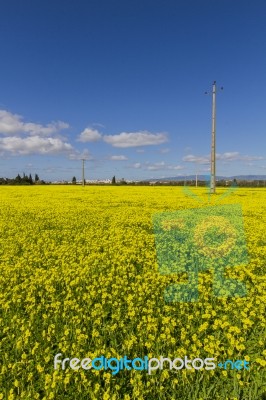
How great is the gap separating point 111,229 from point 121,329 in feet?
28.9

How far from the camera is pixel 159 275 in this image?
25.7 feet

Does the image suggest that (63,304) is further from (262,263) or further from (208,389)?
(262,263)

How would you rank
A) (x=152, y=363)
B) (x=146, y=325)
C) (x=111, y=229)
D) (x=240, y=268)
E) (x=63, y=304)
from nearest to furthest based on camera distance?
(x=152, y=363) < (x=146, y=325) < (x=63, y=304) < (x=240, y=268) < (x=111, y=229)

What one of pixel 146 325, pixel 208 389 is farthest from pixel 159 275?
pixel 208 389

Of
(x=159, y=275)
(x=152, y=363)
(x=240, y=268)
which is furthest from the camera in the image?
(x=240, y=268)

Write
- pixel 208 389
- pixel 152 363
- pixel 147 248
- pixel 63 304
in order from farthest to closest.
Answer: pixel 147 248 → pixel 63 304 → pixel 152 363 → pixel 208 389

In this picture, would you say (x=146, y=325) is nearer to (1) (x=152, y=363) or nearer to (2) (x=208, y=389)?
(1) (x=152, y=363)

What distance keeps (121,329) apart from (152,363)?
1.10 m

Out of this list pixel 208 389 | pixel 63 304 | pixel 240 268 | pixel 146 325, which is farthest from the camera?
pixel 240 268

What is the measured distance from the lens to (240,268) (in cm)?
838

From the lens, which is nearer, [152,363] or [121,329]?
[152,363]

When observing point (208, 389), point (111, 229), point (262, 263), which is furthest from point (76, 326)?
point (111, 229)

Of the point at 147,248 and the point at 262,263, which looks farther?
the point at 147,248

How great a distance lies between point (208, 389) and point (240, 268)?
16.2 ft
